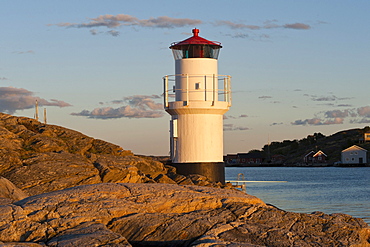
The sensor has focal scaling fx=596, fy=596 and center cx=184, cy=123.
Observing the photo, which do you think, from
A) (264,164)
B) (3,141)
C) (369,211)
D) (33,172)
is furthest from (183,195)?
(264,164)

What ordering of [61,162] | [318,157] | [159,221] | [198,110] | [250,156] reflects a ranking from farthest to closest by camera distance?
[250,156] → [318,157] → [198,110] → [61,162] → [159,221]

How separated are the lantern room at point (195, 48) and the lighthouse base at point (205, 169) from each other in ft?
15.4

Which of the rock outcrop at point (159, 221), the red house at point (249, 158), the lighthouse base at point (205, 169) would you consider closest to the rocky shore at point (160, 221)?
the rock outcrop at point (159, 221)

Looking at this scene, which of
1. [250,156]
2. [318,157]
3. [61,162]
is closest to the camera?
[61,162]

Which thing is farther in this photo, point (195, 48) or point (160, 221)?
point (195, 48)

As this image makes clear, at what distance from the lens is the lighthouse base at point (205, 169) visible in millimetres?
25734

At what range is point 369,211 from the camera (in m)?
30.1

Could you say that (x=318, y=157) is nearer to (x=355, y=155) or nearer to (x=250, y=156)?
(x=355, y=155)

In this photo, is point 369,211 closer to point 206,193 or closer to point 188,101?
point 188,101

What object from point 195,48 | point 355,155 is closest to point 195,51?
point 195,48

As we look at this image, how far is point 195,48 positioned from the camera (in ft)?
85.5

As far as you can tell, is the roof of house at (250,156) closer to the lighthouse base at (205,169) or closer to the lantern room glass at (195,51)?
the lighthouse base at (205,169)

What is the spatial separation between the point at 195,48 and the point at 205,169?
529 centimetres

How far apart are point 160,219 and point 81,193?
1.51 meters
